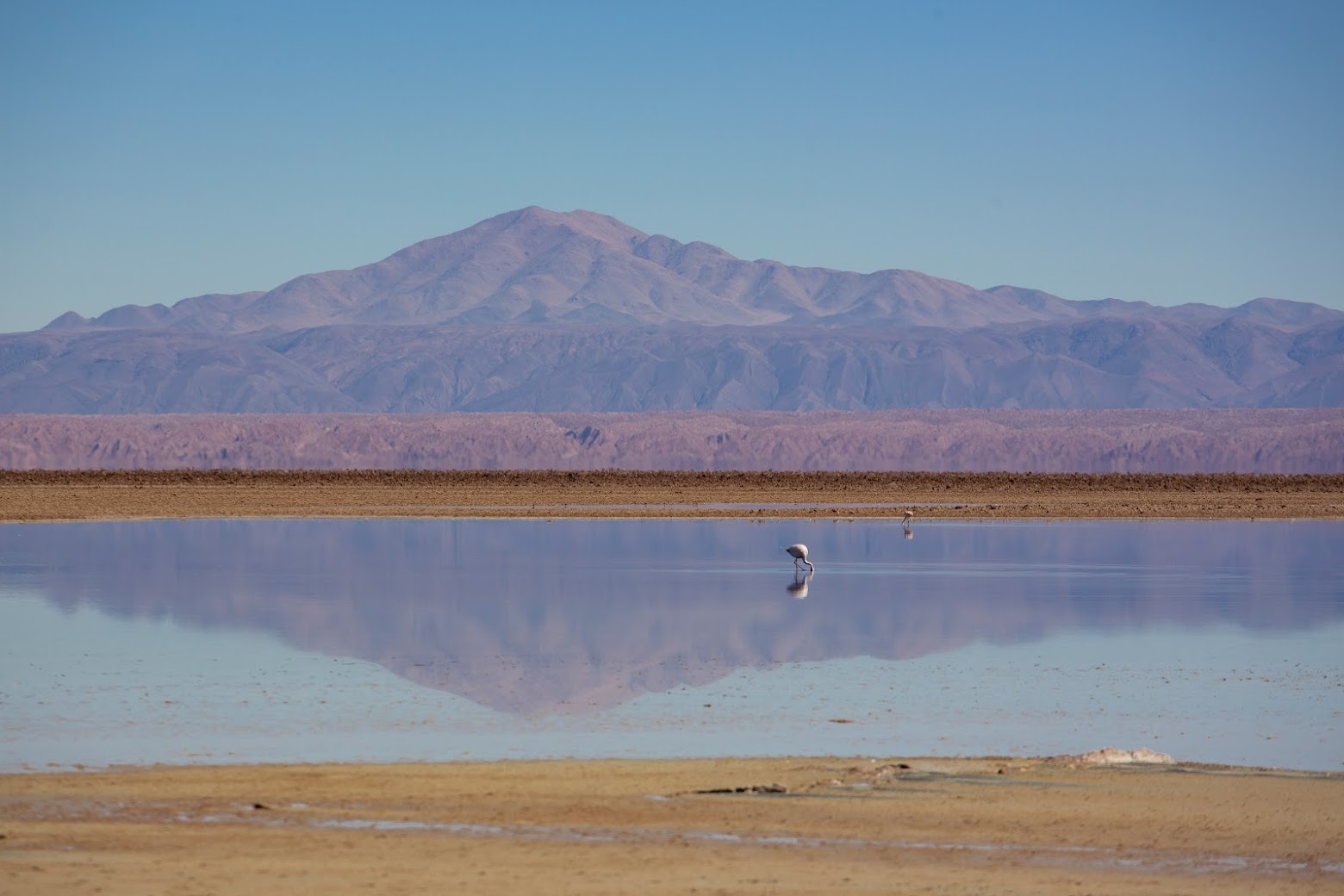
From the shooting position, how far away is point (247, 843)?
33.3 ft

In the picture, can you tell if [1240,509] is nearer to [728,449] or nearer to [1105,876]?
[1105,876]

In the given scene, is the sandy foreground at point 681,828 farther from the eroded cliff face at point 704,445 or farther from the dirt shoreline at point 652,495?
the eroded cliff face at point 704,445

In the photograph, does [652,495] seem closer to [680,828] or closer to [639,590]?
[639,590]

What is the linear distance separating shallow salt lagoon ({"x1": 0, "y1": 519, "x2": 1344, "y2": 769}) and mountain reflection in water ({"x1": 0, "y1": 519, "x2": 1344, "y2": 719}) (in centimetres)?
9

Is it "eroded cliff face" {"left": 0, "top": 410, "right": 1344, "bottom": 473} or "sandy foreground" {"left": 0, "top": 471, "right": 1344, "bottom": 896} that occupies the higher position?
"eroded cliff face" {"left": 0, "top": 410, "right": 1344, "bottom": 473}

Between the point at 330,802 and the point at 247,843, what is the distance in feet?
3.75

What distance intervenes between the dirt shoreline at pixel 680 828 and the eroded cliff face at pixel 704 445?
112637 millimetres

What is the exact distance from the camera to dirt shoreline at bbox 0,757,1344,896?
9.49 metres

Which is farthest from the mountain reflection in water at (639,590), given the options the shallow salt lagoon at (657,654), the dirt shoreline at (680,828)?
the dirt shoreline at (680,828)

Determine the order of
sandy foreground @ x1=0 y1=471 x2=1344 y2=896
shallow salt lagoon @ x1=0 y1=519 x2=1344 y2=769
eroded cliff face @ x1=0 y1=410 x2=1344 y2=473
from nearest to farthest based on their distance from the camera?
sandy foreground @ x1=0 y1=471 x2=1344 y2=896 < shallow salt lagoon @ x1=0 y1=519 x2=1344 y2=769 < eroded cliff face @ x1=0 y1=410 x2=1344 y2=473

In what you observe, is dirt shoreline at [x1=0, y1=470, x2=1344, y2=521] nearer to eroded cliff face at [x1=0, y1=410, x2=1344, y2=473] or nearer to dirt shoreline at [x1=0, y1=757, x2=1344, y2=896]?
dirt shoreline at [x1=0, y1=757, x2=1344, y2=896]

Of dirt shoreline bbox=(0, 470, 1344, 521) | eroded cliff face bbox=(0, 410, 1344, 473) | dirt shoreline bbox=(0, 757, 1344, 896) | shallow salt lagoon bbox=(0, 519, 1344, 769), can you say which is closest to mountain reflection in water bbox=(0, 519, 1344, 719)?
shallow salt lagoon bbox=(0, 519, 1344, 769)

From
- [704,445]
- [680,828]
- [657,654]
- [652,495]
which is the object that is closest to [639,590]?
[657,654]

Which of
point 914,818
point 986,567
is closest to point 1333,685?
point 914,818
